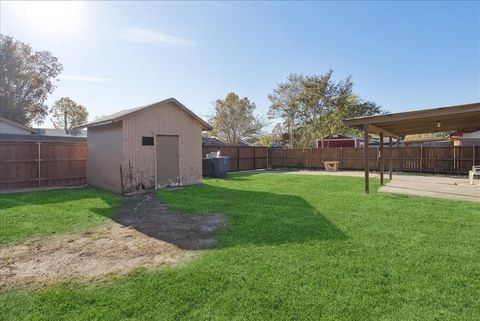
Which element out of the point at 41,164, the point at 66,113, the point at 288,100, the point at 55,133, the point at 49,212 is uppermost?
the point at 66,113

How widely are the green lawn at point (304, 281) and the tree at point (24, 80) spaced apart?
3249 centimetres

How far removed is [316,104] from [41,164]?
969 inches

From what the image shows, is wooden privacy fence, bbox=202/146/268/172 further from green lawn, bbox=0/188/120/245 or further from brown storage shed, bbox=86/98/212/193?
green lawn, bbox=0/188/120/245

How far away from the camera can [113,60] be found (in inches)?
431

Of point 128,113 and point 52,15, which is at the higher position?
point 52,15

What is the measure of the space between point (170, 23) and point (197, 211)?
6.60 metres

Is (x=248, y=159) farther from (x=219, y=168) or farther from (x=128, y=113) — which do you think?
(x=128, y=113)

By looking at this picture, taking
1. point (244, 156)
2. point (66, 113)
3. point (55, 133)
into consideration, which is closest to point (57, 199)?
point (244, 156)

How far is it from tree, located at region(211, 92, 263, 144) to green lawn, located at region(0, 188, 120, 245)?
2842 cm

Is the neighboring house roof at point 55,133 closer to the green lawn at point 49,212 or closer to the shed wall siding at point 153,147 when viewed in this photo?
the shed wall siding at point 153,147

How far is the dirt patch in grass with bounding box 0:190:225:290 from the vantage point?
11.4ft

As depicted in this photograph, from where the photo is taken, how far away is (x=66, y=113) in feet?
147

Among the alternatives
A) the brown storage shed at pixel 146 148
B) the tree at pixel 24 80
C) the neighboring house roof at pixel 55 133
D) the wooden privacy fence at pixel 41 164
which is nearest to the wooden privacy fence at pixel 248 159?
the wooden privacy fence at pixel 41 164

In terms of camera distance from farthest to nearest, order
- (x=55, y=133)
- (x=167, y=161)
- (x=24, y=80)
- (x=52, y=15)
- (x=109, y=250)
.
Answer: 1. (x=24, y=80)
2. (x=55, y=133)
3. (x=167, y=161)
4. (x=52, y=15)
5. (x=109, y=250)
